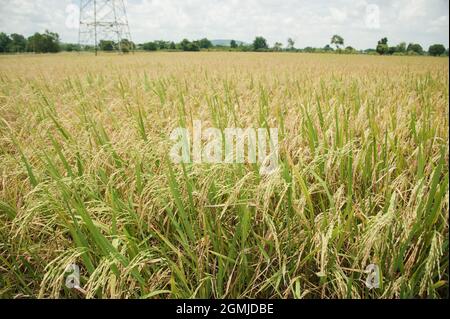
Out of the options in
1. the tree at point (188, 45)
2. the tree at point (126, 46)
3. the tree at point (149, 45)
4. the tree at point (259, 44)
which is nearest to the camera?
the tree at point (126, 46)

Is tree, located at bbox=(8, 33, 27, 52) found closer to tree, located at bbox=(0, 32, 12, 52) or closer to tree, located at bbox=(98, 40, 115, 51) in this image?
tree, located at bbox=(0, 32, 12, 52)

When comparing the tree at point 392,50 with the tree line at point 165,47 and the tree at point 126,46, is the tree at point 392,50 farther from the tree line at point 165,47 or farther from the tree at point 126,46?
the tree at point 126,46

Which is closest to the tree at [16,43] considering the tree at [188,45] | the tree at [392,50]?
the tree at [188,45]

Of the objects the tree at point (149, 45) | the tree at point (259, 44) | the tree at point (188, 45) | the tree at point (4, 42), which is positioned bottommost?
the tree at point (4, 42)

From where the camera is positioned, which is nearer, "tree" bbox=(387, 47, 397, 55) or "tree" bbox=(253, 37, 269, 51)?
"tree" bbox=(387, 47, 397, 55)

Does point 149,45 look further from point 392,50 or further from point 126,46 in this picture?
point 392,50

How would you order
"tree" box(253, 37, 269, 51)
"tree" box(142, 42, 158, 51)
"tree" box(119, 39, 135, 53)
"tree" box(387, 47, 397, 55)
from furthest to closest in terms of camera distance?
"tree" box(253, 37, 269, 51) < "tree" box(387, 47, 397, 55) < "tree" box(142, 42, 158, 51) < "tree" box(119, 39, 135, 53)

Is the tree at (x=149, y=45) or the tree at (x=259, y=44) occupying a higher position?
the tree at (x=259, y=44)

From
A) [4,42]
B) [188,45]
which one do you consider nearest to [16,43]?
[4,42]

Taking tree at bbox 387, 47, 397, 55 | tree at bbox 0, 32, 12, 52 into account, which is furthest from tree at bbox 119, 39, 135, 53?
tree at bbox 387, 47, 397, 55

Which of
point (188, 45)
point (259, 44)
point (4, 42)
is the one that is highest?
point (259, 44)

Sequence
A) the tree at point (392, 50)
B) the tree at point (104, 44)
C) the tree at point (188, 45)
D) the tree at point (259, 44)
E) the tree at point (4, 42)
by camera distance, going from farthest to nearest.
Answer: the tree at point (259, 44) < the tree at point (392, 50) < the tree at point (188, 45) < the tree at point (104, 44) < the tree at point (4, 42)

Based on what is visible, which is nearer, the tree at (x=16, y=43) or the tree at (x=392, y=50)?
the tree at (x=16, y=43)
